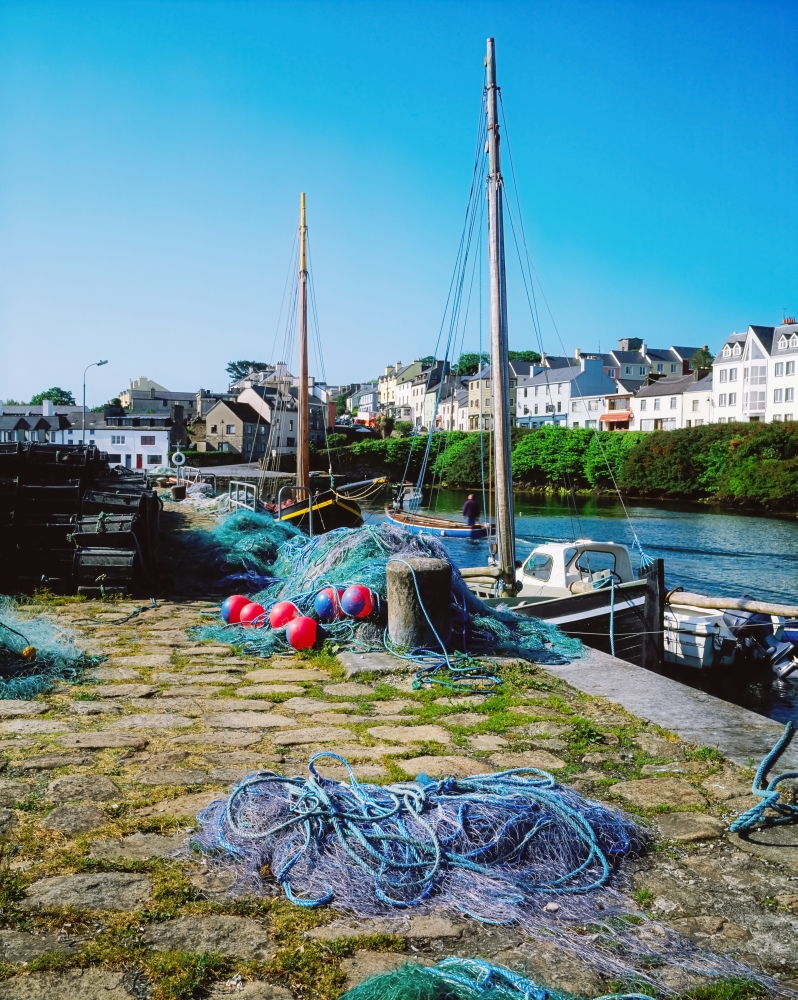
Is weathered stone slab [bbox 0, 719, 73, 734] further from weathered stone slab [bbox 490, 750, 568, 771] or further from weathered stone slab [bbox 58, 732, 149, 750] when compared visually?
weathered stone slab [bbox 490, 750, 568, 771]

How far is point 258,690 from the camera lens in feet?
20.9

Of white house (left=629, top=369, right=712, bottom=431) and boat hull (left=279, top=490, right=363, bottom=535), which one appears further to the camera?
white house (left=629, top=369, right=712, bottom=431)

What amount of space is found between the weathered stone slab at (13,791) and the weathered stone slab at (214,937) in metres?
1.46

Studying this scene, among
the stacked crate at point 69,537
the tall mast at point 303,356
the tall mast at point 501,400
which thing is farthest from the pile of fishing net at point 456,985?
the tall mast at point 303,356

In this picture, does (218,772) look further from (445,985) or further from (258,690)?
(445,985)

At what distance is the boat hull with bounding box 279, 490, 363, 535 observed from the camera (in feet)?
78.2

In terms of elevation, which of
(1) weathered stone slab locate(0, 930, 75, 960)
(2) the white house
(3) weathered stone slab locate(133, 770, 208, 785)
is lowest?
(3) weathered stone slab locate(133, 770, 208, 785)

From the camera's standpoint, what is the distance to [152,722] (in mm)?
5473

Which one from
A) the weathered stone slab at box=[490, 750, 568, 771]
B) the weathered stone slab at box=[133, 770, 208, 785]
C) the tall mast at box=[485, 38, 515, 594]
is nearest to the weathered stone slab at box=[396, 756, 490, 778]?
the weathered stone slab at box=[490, 750, 568, 771]

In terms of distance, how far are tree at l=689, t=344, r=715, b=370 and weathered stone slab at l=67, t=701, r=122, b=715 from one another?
104646mm

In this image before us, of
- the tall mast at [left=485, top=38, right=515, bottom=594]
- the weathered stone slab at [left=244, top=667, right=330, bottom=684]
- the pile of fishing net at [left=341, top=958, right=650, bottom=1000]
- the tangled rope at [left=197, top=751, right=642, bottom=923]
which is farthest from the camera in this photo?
the tall mast at [left=485, top=38, right=515, bottom=594]

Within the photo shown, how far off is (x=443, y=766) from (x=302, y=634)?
3.27 m

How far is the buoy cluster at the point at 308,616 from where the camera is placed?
7.72 metres

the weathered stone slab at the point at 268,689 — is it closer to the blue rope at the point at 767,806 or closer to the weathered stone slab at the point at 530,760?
the weathered stone slab at the point at 530,760
